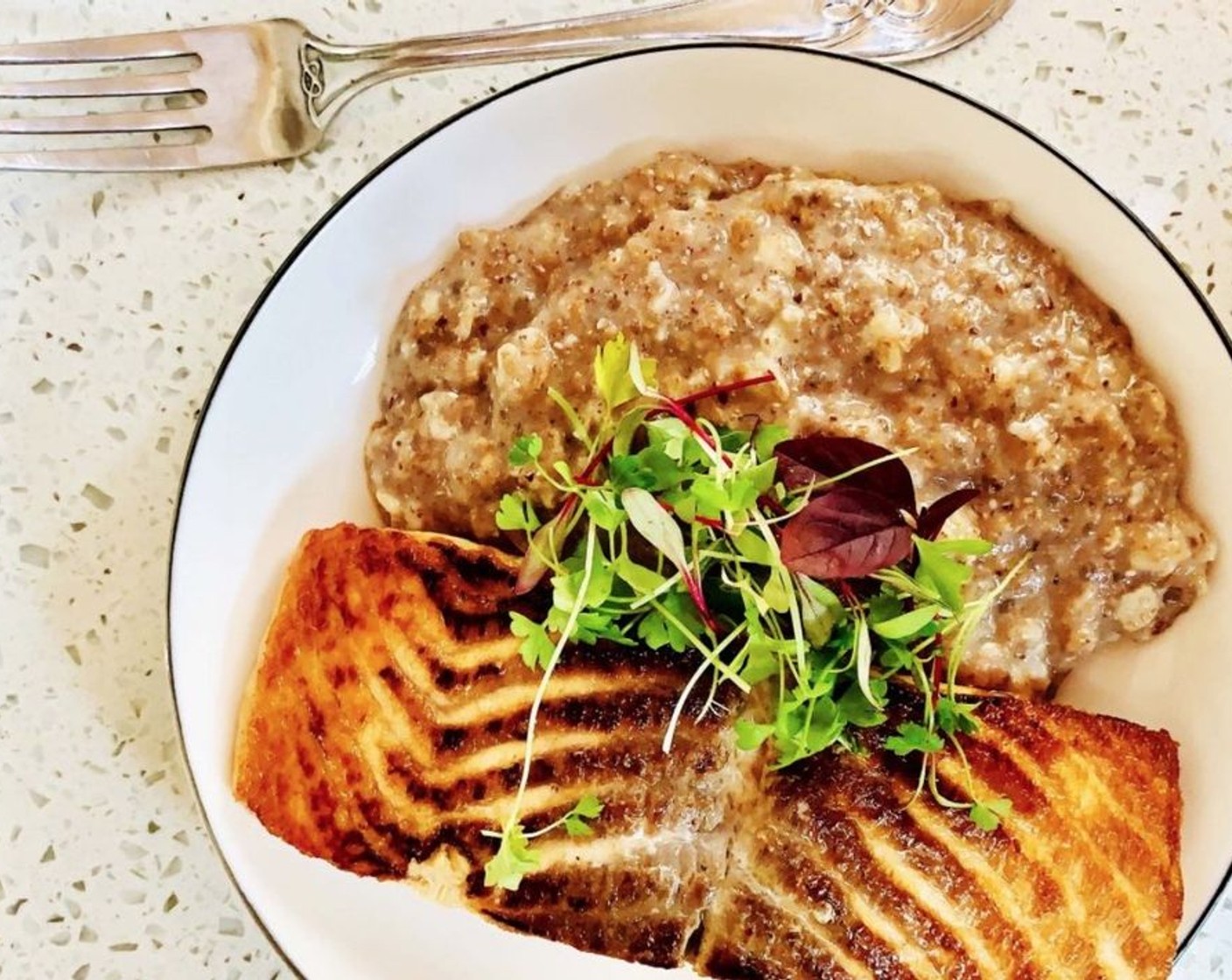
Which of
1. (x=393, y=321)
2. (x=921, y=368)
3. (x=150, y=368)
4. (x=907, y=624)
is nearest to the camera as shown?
(x=907, y=624)

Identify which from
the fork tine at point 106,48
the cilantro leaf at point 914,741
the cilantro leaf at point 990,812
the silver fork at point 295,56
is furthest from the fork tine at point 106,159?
the cilantro leaf at point 990,812

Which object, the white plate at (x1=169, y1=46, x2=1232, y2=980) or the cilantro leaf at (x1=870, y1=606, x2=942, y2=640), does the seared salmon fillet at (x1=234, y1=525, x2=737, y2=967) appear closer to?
the white plate at (x1=169, y1=46, x2=1232, y2=980)

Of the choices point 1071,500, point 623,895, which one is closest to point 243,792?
point 623,895

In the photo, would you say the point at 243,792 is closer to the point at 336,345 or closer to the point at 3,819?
the point at 3,819

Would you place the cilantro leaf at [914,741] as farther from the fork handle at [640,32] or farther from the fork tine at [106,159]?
the fork tine at [106,159]

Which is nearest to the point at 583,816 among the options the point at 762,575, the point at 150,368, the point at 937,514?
the point at 762,575

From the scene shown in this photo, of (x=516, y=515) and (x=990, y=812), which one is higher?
(x=516, y=515)

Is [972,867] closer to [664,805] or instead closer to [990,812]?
[990,812]
